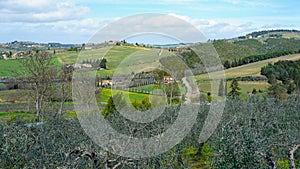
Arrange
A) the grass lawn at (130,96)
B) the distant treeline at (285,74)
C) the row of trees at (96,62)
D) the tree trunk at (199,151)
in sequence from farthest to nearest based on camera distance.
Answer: the distant treeline at (285,74), the grass lawn at (130,96), the row of trees at (96,62), the tree trunk at (199,151)

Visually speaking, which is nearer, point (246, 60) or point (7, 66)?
point (7, 66)

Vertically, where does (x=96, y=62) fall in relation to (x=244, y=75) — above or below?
above

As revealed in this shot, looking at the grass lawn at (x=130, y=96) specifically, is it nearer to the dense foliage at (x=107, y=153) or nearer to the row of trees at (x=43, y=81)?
the row of trees at (x=43, y=81)

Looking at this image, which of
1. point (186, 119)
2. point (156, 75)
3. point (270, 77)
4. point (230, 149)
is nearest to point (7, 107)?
point (156, 75)

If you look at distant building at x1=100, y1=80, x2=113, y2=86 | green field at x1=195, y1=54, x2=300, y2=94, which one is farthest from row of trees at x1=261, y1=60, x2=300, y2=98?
distant building at x1=100, y1=80, x2=113, y2=86

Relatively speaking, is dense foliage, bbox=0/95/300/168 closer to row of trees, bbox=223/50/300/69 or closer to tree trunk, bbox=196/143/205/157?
tree trunk, bbox=196/143/205/157

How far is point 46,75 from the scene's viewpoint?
27203 millimetres

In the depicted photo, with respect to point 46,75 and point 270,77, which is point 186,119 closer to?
point 46,75

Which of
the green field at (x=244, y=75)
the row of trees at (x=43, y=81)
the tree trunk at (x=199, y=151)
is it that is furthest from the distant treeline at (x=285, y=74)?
the row of trees at (x=43, y=81)

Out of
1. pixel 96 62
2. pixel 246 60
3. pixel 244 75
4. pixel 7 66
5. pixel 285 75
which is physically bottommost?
pixel 244 75

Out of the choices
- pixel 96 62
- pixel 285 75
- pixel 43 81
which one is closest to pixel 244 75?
pixel 285 75

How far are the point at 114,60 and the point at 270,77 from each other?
42.3 m

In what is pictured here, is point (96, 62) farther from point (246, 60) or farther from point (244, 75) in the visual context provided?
point (246, 60)

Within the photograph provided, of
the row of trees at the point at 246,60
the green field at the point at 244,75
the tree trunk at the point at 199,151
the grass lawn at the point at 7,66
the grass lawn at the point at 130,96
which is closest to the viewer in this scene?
the tree trunk at the point at 199,151
